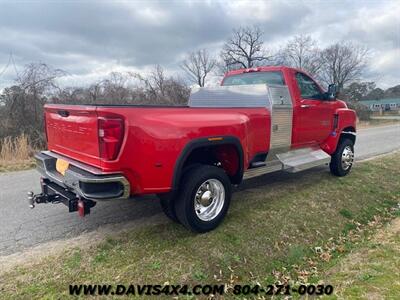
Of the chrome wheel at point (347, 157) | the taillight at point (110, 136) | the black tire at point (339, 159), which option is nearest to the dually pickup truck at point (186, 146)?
the taillight at point (110, 136)

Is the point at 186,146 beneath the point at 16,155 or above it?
above

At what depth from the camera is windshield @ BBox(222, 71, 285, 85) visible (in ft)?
18.6

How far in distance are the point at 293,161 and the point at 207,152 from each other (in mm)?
2061

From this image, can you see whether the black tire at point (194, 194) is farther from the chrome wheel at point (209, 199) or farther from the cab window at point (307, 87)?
the cab window at point (307, 87)

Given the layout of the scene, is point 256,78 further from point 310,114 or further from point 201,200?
point 201,200

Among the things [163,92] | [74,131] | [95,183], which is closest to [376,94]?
[163,92]

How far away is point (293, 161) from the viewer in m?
5.48

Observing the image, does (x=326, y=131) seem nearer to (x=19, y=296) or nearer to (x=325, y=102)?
(x=325, y=102)

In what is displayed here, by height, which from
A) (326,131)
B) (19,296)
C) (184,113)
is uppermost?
(184,113)

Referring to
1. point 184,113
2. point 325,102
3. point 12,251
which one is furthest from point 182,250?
point 325,102

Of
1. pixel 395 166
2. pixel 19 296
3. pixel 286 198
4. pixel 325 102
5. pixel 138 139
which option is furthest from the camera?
pixel 395 166

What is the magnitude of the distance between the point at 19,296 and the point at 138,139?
1783 millimetres

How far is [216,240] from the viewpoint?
12.5 feet

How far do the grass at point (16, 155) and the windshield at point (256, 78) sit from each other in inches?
222
